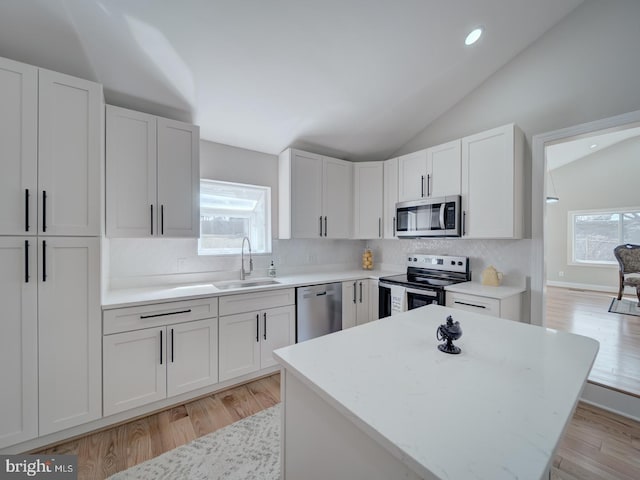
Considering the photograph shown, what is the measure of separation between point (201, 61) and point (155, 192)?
1.12 metres

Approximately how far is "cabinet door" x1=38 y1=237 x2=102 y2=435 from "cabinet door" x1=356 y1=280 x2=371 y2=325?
97.5 inches

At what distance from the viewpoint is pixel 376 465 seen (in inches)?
27.9

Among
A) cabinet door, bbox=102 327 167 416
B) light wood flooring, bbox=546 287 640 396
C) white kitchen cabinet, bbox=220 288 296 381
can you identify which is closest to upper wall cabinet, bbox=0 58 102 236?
cabinet door, bbox=102 327 167 416

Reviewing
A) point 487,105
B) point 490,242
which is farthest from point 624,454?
point 487,105

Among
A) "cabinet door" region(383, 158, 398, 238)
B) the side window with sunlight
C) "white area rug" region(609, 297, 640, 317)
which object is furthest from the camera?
"white area rug" region(609, 297, 640, 317)

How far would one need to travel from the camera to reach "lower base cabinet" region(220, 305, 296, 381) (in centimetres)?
243

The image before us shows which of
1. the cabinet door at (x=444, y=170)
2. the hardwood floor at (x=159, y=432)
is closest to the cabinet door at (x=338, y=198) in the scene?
the cabinet door at (x=444, y=170)

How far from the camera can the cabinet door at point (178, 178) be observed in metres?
2.39

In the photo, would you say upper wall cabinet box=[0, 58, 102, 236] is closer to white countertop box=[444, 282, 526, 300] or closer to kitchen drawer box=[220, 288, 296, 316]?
kitchen drawer box=[220, 288, 296, 316]

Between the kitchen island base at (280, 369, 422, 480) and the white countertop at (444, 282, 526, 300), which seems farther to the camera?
the white countertop at (444, 282, 526, 300)

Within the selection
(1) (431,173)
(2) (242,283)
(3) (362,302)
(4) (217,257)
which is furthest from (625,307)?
(4) (217,257)

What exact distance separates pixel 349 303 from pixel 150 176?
242 centimetres

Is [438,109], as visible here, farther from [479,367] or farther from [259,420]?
[259,420]

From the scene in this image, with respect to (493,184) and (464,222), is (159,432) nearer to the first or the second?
(464,222)
